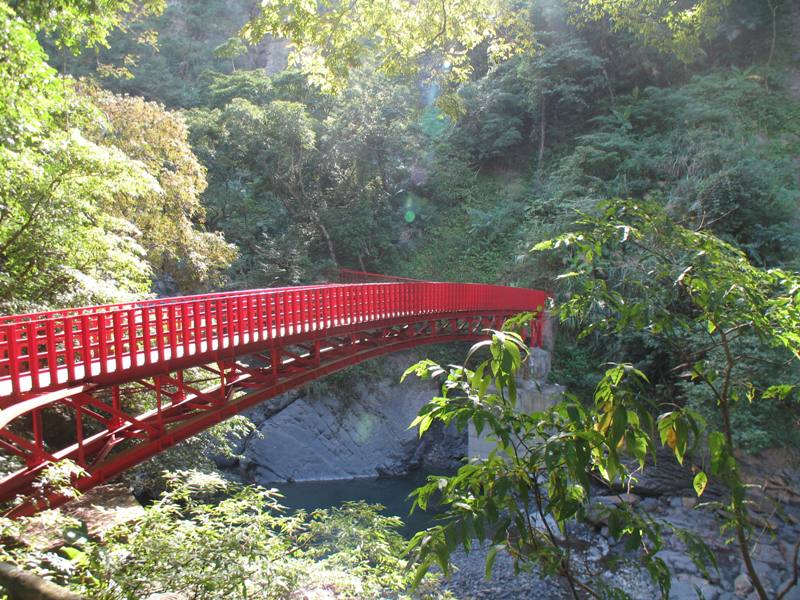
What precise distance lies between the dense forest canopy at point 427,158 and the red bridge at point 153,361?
1.71 metres

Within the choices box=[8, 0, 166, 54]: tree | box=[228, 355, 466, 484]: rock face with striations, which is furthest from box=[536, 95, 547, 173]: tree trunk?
box=[8, 0, 166, 54]: tree

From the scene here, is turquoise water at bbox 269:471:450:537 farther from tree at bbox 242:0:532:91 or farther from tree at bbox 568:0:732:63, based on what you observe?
tree at bbox 568:0:732:63

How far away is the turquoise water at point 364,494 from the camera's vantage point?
13.4 meters

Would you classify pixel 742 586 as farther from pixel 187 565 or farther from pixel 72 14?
pixel 72 14

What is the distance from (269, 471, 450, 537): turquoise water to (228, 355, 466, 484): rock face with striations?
1.04 ft

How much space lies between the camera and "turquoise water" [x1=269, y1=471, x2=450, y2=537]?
1341 centimetres

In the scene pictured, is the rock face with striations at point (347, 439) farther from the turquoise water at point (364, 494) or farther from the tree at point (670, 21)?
the tree at point (670, 21)

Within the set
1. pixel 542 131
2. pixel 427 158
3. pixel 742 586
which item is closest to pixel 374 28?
pixel 742 586

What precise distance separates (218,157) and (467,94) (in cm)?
1159

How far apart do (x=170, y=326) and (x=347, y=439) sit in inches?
413

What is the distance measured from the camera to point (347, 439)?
16078mm

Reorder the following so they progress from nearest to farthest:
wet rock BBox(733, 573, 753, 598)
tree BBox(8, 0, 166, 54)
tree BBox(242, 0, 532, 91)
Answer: tree BBox(242, 0, 532, 91) < tree BBox(8, 0, 166, 54) < wet rock BBox(733, 573, 753, 598)

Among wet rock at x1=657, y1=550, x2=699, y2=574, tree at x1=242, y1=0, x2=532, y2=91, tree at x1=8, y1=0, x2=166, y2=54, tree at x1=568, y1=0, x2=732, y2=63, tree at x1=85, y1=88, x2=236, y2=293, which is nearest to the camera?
tree at x1=242, y1=0, x2=532, y2=91

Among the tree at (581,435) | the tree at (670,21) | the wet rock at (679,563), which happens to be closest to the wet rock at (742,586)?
the wet rock at (679,563)
